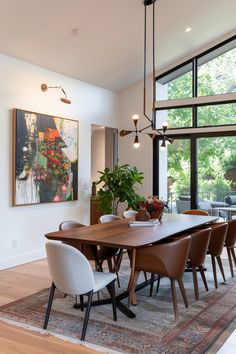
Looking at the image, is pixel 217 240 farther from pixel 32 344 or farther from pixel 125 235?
pixel 32 344

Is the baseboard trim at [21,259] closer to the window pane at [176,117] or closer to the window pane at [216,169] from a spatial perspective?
the window pane at [216,169]

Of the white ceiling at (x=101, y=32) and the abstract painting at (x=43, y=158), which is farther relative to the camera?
the abstract painting at (x=43, y=158)

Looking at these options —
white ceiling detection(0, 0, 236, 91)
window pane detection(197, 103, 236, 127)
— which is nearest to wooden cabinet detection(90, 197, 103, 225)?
white ceiling detection(0, 0, 236, 91)

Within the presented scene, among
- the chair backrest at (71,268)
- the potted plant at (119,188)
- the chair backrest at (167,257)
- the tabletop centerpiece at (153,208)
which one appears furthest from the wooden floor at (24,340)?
the potted plant at (119,188)

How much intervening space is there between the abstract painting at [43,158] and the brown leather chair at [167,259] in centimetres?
259

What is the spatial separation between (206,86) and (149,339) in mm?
5473

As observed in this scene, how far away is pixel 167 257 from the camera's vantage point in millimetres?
3396

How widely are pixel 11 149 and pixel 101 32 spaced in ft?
7.21

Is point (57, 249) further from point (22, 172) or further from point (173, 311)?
point (22, 172)

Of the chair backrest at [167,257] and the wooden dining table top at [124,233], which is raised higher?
the wooden dining table top at [124,233]

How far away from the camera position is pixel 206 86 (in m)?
7.24

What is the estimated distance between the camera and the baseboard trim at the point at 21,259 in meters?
5.22

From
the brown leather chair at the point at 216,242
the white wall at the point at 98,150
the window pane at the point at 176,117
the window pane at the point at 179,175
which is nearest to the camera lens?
the brown leather chair at the point at 216,242

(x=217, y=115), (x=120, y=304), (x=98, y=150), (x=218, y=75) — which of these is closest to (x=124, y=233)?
(x=120, y=304)
